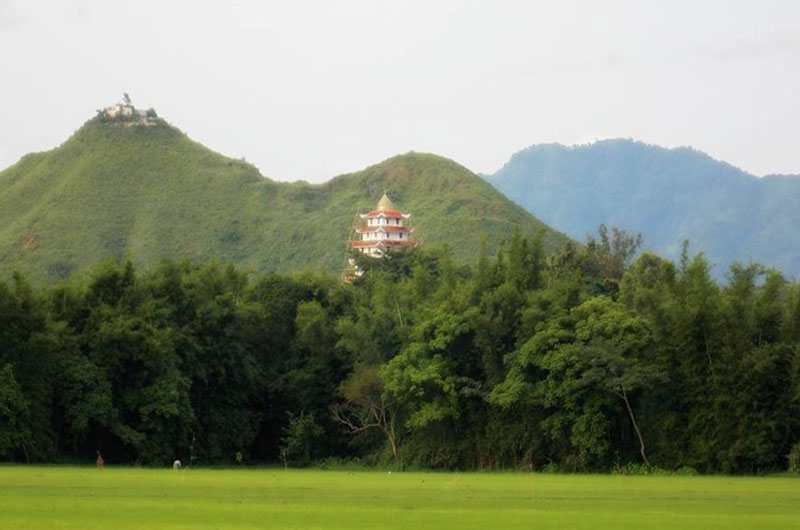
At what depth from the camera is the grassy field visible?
1798cm

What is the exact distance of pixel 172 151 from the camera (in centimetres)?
11462

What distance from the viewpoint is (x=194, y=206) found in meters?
104

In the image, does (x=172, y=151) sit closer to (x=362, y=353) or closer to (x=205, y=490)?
(x=362, y=353)

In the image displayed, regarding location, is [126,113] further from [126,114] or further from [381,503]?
[381,503]

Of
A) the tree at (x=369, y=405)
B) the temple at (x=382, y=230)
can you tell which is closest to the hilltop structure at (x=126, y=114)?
the temple at (x=382, y=230)

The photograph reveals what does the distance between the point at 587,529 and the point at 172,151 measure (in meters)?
101

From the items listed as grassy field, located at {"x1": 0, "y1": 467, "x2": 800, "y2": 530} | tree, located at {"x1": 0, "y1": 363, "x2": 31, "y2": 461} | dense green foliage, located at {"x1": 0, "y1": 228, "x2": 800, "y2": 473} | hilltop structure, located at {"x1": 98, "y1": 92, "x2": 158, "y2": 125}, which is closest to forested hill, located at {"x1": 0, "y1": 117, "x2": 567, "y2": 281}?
hilltop structure, located at {"x1": 98, "y1": 92, "x2": 158, "y2": 125}

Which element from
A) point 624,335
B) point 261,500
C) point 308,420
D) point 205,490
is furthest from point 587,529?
point 308,420

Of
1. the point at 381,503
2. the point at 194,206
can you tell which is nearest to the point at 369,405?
the point at 381,503

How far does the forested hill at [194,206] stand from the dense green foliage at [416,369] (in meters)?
36.3

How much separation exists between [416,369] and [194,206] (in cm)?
6327

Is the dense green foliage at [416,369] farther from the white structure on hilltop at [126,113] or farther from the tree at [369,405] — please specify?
the white structure on hilltop at [126,113]

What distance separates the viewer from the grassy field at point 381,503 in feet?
59.0

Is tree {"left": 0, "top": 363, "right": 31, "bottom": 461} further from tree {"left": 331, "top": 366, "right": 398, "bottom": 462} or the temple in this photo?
the temple
